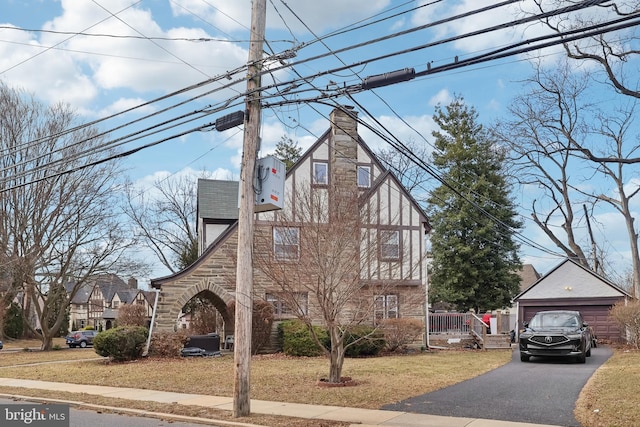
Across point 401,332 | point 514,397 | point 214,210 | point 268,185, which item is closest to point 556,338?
point 401,332

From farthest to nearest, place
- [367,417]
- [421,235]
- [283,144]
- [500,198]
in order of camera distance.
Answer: [283,144] < [500,198] < [421,235] < [367,417]

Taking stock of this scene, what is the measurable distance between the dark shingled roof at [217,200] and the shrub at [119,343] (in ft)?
29.7

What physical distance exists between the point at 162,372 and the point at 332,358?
628cm

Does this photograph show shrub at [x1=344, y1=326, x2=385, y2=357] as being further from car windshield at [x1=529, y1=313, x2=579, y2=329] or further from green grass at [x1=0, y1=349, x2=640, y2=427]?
car windshield at [x1=529, y1=313, x2=579, y2=329]

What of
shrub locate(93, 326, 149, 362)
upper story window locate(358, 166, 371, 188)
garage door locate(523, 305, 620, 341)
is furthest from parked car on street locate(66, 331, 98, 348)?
garage door locate(523, 305, 620, 341)

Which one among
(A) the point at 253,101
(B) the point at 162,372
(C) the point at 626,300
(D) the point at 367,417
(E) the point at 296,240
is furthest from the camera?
(C) the point at 626,300

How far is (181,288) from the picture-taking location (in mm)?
24250

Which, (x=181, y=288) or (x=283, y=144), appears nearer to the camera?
(x=181, y=288)

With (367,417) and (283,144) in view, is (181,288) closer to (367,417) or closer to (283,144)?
(367,417)

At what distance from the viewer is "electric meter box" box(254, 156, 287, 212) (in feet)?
38.0

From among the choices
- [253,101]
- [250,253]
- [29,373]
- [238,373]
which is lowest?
[29,373]

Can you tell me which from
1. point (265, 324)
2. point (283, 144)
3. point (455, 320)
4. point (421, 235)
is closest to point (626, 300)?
point (455, 320)

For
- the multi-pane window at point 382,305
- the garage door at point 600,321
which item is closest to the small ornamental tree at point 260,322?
the multi-pane window at point 382,305

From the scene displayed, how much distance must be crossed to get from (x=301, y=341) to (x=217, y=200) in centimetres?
1045
